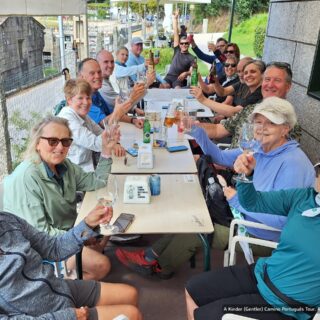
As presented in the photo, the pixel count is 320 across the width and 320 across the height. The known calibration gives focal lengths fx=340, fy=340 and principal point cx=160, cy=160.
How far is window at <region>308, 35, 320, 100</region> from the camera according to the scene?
11.6ft

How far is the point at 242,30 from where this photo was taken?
1584 cm

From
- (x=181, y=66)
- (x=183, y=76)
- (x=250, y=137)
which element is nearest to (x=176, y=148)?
(x=250, y=137)

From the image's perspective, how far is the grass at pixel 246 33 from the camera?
14.3 meters

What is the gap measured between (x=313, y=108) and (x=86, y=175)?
2.59 m

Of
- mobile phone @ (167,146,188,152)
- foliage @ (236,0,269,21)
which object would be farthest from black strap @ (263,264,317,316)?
foliage @ (236,0,269,21)

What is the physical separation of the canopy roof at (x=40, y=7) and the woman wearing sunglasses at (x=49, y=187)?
104 centimetres

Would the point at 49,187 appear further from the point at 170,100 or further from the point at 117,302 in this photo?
the point at 170,100

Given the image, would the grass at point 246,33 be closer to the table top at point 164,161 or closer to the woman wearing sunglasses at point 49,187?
the table top at point 164,161

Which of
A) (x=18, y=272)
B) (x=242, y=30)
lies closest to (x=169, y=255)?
(x=18, y=272)

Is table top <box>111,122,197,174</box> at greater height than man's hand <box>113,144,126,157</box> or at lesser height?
lesser

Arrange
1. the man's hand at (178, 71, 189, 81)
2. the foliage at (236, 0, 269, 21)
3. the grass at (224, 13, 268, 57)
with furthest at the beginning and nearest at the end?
the foliage at (236, 0, 269, 21), the grass at (224, 13, 268, 57), the man's hand at (178, 71, 189, 81)

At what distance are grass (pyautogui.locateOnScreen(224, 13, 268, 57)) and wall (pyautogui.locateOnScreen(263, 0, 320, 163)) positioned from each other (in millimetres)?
9608

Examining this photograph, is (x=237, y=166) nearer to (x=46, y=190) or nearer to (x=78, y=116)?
(x=46, y=190)

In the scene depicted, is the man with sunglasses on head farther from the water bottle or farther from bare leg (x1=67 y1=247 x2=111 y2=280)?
bare leg (x1=67 y1=247 x2=111 y2=280)
